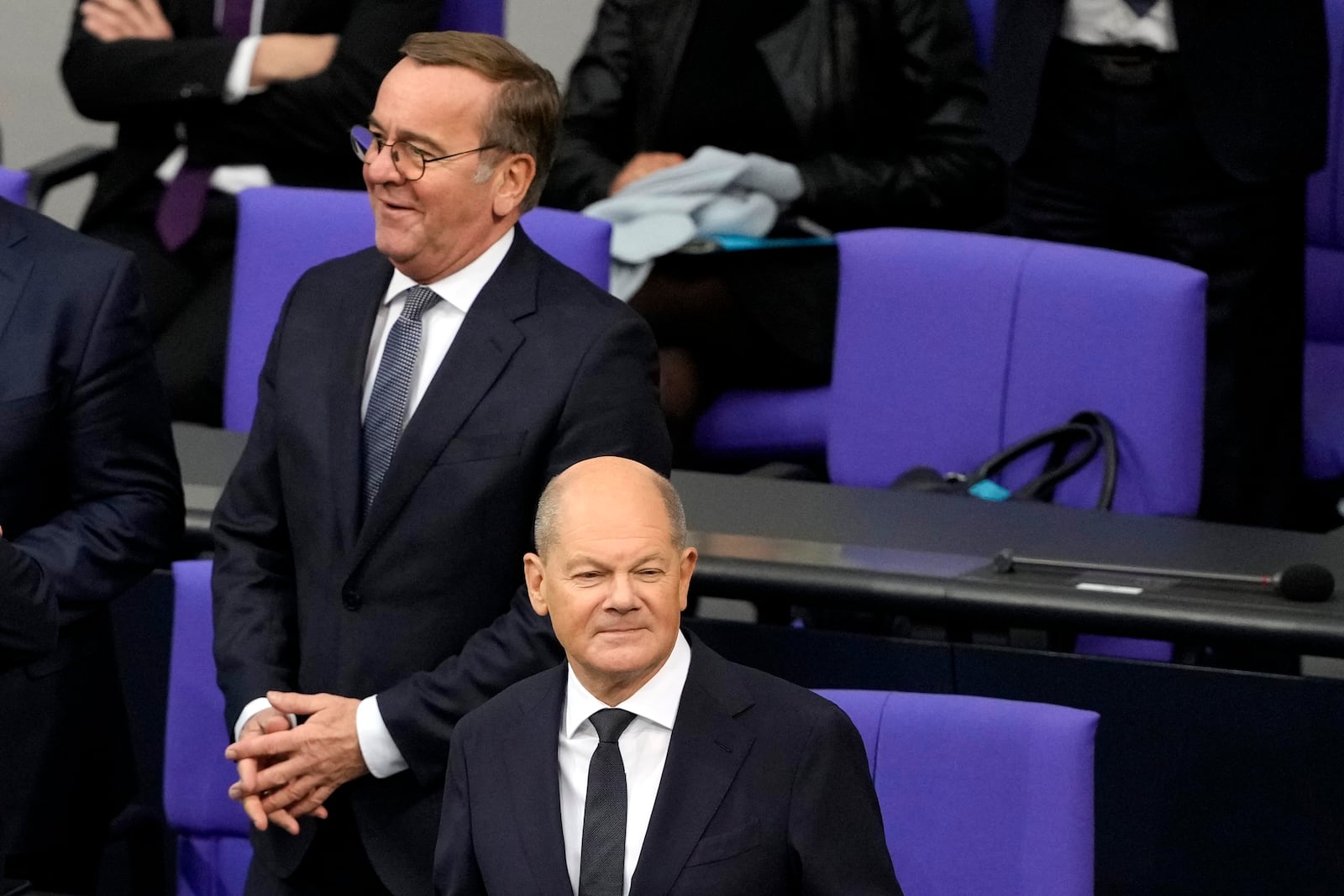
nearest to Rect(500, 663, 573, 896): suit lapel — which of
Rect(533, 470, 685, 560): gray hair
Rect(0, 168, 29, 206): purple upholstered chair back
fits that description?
Rect(533, 470, 685, 560): gray hair

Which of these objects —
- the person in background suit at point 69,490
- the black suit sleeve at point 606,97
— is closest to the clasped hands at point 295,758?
the person in background suit at point 69,490

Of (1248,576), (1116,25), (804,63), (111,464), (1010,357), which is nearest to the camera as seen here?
(111,464)

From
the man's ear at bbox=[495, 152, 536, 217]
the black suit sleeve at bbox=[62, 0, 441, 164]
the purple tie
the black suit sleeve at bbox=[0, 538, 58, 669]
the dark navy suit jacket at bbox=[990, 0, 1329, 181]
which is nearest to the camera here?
the black suit sleeve at bbox=[0, 538, 58, 669]

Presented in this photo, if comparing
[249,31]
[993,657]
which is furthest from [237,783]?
[249,31]

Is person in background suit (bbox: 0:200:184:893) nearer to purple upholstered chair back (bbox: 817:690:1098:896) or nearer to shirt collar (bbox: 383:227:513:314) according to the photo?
shirt collar (bbox: 383:227:513:314)

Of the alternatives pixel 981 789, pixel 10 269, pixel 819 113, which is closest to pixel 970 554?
pixel 981 789

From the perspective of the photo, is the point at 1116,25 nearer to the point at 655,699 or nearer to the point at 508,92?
the point at 508,92

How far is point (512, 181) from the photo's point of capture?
2207 millimetres

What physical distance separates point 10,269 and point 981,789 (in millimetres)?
1165

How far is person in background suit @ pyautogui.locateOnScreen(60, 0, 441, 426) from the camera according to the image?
12.3ft

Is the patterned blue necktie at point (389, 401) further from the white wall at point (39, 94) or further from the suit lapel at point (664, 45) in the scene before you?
the white wall at point (39, 94)

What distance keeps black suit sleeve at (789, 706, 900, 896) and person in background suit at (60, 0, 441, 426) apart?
2264 millimetres

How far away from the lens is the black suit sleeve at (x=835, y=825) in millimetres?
1589

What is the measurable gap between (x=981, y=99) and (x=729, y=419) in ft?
2.44
